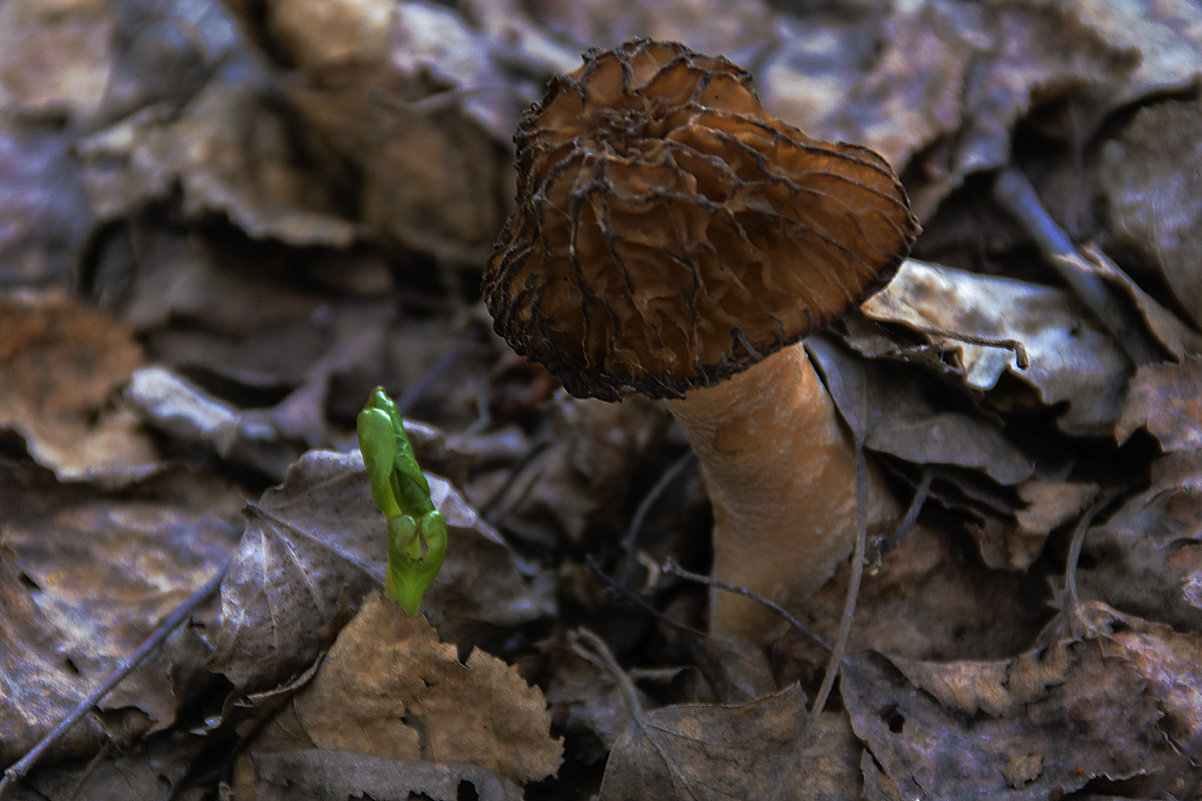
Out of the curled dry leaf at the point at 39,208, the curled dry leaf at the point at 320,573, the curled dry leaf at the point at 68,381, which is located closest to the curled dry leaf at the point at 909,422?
the curled dry leaf at the point at 320,573

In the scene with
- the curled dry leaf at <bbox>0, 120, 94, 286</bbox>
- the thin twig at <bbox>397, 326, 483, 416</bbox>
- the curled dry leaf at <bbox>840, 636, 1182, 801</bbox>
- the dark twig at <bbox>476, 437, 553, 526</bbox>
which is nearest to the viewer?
the curled dry leaf at <bbox>840, 636, 1182, 801</bbox>

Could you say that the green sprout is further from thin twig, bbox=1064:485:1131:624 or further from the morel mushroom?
thin twig, bbox=1064:485:1131:624

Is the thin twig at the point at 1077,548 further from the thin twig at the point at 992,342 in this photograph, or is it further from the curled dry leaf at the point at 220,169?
the curled dry leaf at the point at 220,169

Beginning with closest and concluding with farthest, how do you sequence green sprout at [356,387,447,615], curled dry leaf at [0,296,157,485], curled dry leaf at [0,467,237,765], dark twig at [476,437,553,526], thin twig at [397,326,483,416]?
green sprout at [356,387,447,615] < curled dry leaf at [0,467,237,765] < dark twig at [476,437,553,526] < curled dry leaf at [0,296,157,485] < thin twig at [397,326,483,416]

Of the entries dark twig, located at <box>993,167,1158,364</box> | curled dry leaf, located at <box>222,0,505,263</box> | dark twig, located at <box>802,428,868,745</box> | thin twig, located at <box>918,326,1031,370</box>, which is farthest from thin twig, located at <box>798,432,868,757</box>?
curled dry leaf, located at <box>222,0,505,263</box>

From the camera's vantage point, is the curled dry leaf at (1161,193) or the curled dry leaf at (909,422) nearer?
the curled dry leaf at (909,422)

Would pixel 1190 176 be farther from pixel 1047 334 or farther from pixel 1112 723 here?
pixel 1112 723

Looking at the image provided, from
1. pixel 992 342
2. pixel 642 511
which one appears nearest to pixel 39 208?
pixel 642 511
